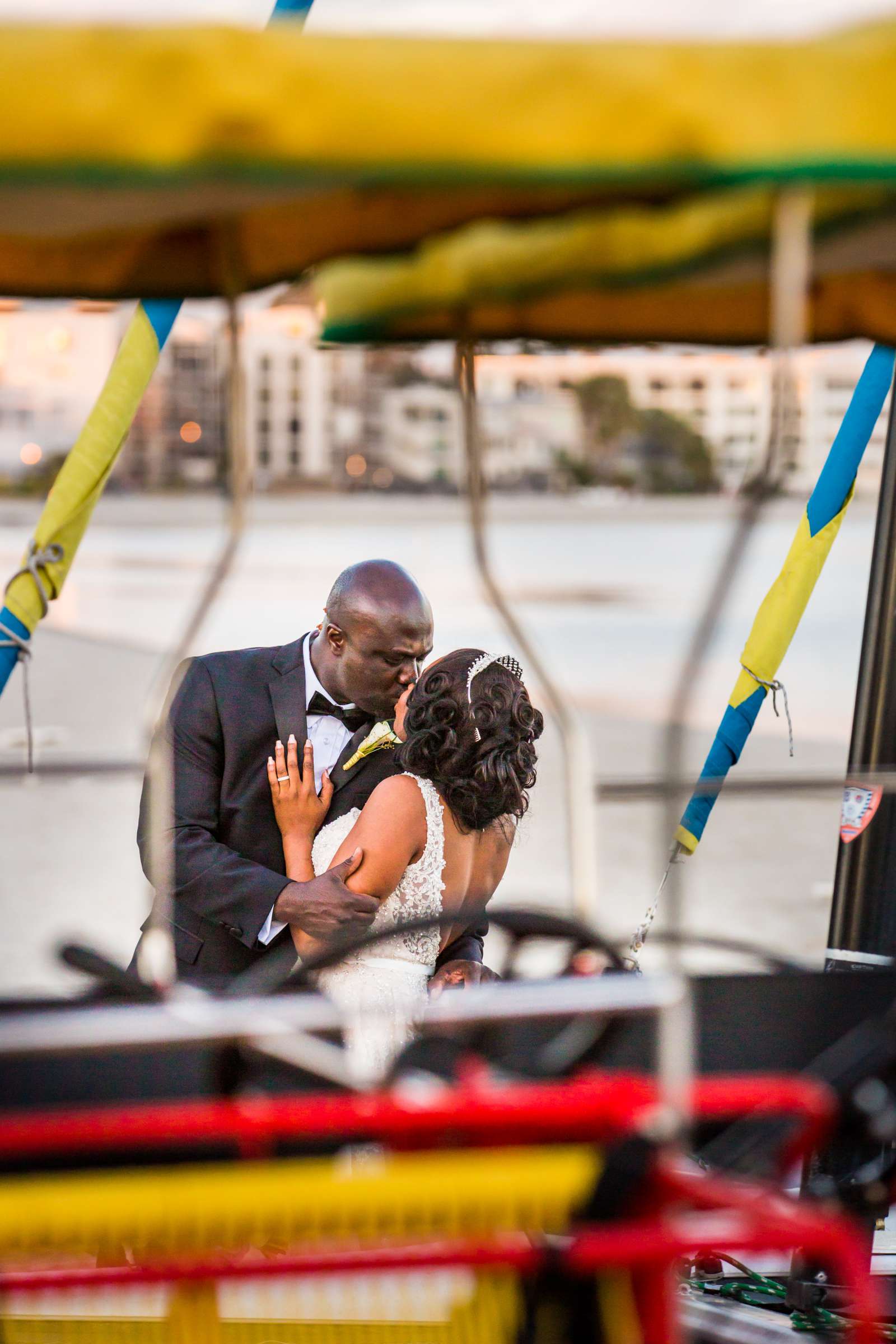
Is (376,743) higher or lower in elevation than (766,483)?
lower

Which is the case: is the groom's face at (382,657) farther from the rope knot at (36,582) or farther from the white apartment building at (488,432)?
the white apartment building at (488,432)

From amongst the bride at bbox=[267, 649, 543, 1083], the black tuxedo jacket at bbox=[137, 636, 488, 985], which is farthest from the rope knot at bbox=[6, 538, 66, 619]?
the bride at bbox=[267, 649, 543, 1083]

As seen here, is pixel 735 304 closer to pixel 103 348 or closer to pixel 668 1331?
pixel 103 348

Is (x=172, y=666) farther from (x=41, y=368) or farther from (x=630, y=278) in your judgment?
(x=630, y=278)

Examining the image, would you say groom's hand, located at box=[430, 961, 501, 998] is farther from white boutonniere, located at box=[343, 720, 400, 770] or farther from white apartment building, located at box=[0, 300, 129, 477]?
white apartment building, located at box=[0, 300, 129, 477]

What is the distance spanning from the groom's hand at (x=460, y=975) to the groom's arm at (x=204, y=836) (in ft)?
1.24

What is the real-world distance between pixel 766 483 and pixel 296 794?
157 centimetres

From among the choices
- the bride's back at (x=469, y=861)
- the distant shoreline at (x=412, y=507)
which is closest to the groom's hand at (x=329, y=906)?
the bride's back at (x=469, y=861)

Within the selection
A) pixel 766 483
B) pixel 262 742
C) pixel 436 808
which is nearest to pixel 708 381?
pixel 766 483

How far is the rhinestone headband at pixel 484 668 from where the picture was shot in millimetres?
2887

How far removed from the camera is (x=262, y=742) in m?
3.37

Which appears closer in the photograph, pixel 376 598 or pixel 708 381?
pixel 708 381

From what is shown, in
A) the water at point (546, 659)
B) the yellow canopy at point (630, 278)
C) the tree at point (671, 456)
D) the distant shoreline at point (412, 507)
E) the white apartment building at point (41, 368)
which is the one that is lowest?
the water at point (546, 659)

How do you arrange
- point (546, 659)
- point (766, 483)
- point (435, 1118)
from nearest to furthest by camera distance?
point (435, 1118)
point (766, 483)
point (546, 659)
